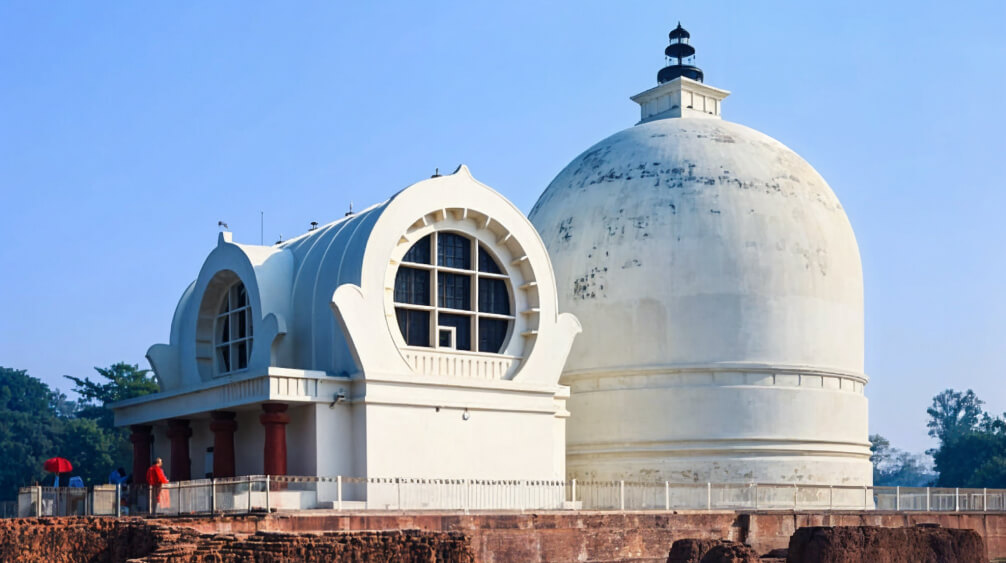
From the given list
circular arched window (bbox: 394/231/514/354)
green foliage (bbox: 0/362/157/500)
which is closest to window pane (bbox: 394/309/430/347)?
circular arched window (bbox: 394/231/514/354)

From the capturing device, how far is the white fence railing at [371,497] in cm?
2375

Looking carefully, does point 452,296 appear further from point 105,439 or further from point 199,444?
point 105,439

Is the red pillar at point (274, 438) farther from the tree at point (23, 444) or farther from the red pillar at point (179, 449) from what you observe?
the tree at point (23, 444)

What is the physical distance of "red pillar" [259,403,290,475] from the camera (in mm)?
26984

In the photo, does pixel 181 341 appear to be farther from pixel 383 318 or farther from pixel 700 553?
pixel 700 553

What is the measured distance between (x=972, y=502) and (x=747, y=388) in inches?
287

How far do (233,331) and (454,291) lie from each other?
19.8 feet

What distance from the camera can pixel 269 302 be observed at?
2933 cm

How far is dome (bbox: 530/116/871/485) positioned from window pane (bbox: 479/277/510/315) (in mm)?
5886

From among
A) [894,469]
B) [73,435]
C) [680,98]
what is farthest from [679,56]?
[894,469]

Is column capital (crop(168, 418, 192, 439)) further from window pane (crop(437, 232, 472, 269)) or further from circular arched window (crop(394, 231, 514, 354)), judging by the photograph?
window pane (crop(437, 232, 472, 269))

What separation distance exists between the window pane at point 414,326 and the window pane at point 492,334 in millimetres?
1585

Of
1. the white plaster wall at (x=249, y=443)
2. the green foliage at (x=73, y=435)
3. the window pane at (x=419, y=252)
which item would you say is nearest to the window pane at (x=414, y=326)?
the window pane at (x=419, y=252)

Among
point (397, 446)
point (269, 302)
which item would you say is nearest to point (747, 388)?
point (397, 446)
